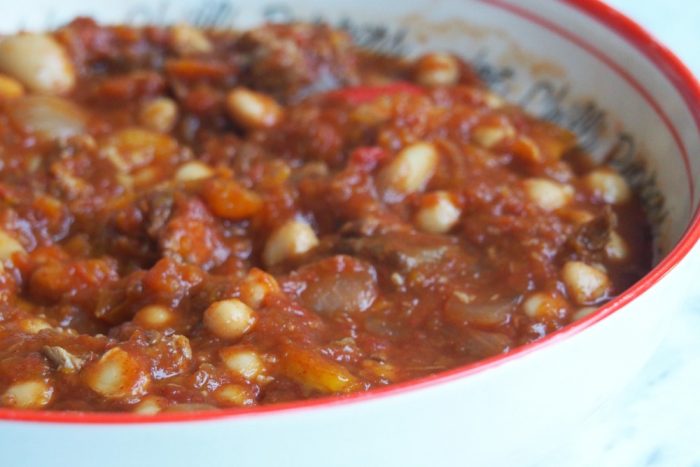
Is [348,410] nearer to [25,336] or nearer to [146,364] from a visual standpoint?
[146,364]

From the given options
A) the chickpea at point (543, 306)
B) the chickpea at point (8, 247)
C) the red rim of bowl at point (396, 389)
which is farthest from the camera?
the chickpea at point (8, 247)

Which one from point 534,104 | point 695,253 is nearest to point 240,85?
point 534,104

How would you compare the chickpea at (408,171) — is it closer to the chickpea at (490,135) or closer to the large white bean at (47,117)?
the chickpea at (490,135)

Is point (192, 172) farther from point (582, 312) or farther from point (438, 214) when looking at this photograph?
point (582, 312)

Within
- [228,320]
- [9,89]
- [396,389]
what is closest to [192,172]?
[9,89]

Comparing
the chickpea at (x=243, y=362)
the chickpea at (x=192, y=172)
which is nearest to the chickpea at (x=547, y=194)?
the chickpea at (x=192, y=172)

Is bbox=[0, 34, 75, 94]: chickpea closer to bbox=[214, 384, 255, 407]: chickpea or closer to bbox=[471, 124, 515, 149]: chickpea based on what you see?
bbox=[471, 124, 515, 149]: chickpea
